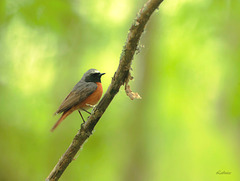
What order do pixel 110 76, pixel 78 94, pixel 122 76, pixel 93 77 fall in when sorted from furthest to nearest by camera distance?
pixel 110 76 → pixel 93 77 → pixel 78 94 → pixel 122 76

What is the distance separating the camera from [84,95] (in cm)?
468

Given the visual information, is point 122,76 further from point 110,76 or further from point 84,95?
point 110,76

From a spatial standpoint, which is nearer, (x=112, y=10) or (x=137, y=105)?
(x=137, y=105)

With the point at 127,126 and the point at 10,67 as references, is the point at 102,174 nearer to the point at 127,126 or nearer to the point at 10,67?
the point at 127,126

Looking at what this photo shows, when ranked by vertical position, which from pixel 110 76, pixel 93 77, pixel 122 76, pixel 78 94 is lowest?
pixel 122 76

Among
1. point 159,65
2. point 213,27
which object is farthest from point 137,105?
point 213,27

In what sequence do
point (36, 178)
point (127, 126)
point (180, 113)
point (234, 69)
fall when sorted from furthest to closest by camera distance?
point (180, 113) → point (127, 126) → point (234, 69) → point (36, 178)

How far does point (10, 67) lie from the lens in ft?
31.2

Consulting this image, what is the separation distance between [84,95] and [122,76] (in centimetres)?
204

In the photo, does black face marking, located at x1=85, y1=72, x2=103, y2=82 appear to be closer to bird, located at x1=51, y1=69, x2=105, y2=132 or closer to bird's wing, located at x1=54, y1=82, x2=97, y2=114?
bird, located at x1=51, y1=69, x2=105, y2=132

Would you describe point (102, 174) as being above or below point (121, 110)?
below

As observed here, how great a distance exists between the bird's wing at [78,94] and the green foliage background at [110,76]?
4174mm

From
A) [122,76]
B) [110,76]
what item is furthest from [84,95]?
[110,76]

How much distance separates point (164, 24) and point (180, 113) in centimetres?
353
